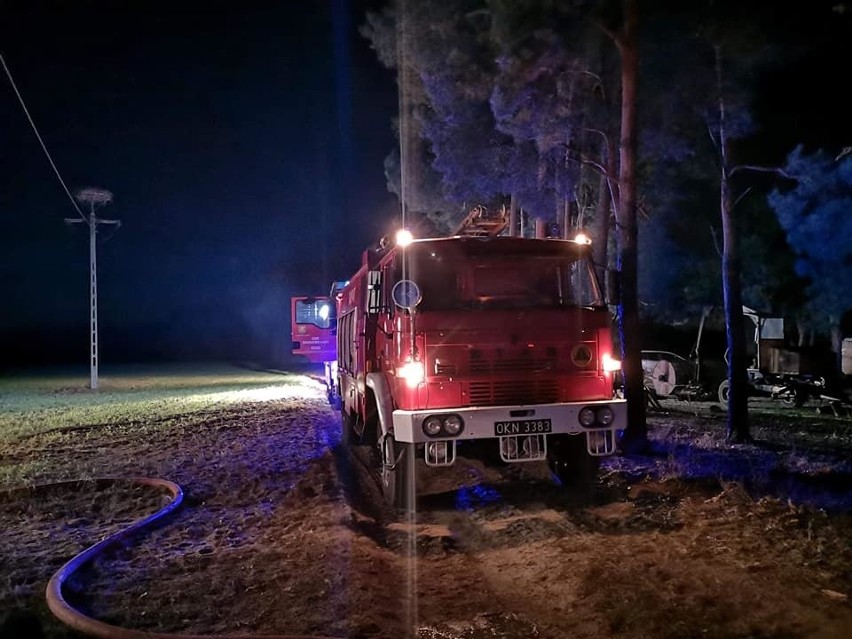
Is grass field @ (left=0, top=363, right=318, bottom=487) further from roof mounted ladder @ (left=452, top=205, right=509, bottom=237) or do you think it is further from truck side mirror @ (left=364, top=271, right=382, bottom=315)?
roof mounted ladder @ (left=452, top=205, right=509, bottom=237)

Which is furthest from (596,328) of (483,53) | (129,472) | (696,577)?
(483,53)

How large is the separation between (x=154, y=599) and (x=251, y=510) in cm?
298

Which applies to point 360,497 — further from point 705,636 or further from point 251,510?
point 705,636

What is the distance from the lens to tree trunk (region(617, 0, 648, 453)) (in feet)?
40.5

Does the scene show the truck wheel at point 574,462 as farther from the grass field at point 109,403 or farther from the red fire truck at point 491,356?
the grass field at point 109,403

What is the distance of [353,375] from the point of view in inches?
480

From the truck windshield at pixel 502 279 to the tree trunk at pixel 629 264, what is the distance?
141 inches

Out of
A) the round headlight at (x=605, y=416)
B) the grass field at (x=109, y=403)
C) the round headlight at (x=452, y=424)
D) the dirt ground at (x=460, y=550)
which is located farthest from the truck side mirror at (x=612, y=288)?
the grass field at (x=109, y=403)

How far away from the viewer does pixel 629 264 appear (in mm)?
12633

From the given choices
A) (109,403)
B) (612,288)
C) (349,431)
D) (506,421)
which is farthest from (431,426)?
(109,403)

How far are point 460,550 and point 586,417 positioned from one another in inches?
79.0

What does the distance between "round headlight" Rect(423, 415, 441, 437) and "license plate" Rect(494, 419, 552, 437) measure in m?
0.61

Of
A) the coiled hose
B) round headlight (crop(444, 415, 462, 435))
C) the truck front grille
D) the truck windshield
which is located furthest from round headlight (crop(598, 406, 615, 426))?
→ the coiled hose

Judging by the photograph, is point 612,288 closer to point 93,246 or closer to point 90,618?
point 90,618
